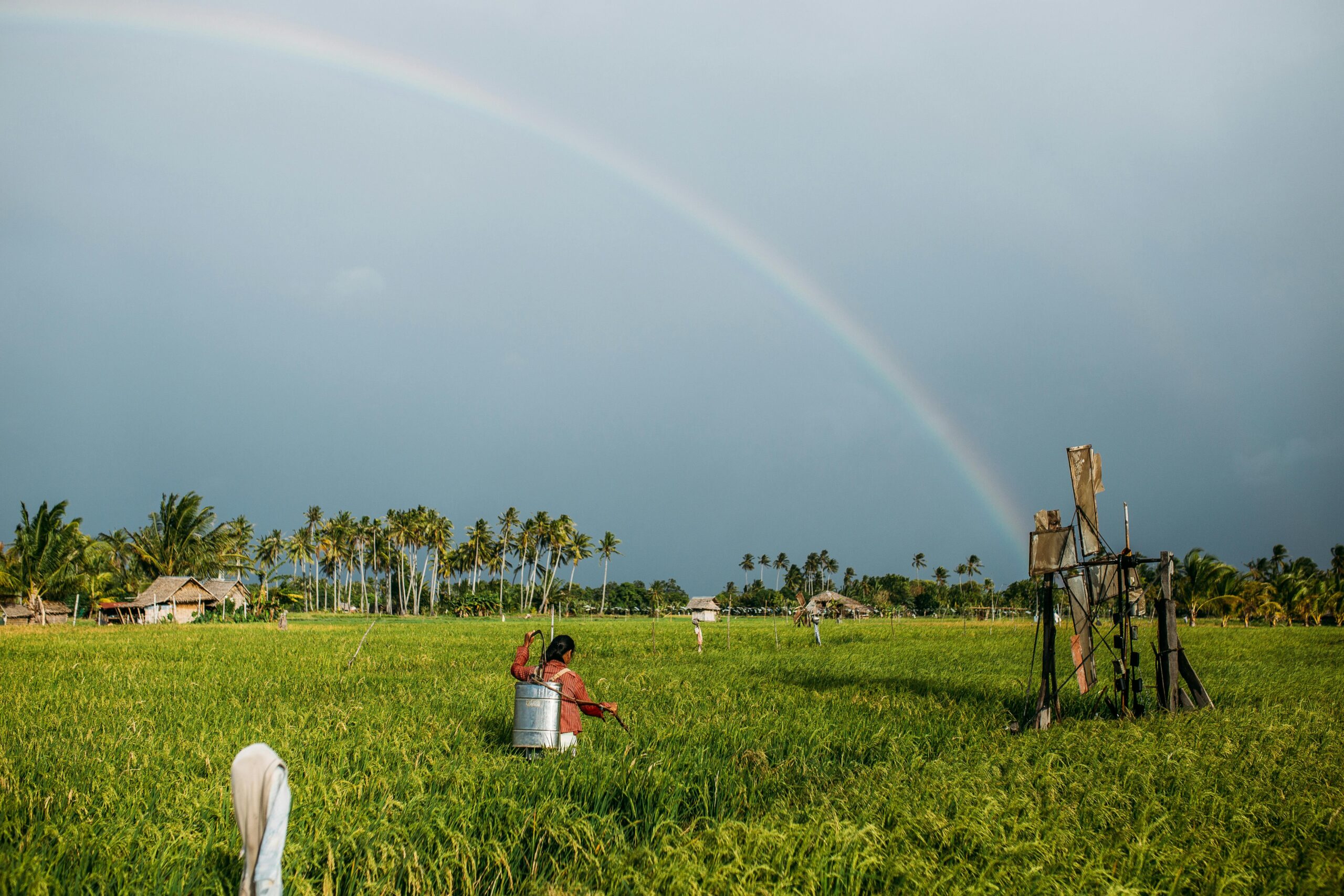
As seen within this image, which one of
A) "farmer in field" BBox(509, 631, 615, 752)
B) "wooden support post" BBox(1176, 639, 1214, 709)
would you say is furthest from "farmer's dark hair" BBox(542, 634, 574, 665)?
"wooden support post" BBox(1176, 639, 1214, 709)

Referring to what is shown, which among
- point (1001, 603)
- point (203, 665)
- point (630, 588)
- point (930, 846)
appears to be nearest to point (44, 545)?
point (203, 665)

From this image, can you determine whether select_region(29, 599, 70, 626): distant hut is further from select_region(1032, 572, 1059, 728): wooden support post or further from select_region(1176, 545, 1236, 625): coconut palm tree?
select_region(1176, 545, 1236, 625): coconut palm tree

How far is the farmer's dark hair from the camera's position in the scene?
267 inches

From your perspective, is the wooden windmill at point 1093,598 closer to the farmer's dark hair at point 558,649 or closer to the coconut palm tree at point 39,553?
the farmer's dark hair at point 558,649

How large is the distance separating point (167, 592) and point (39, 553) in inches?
380

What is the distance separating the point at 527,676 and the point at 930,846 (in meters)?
Answer: 3.46

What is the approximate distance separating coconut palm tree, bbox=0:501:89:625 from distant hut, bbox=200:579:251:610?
11459 millimetres

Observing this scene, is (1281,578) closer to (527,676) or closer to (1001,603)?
(1001,603)

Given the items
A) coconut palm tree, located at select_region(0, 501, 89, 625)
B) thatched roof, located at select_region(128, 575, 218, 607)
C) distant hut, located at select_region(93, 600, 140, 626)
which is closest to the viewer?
coconut palm tree, located at select_region(0, 501, 89, 625)

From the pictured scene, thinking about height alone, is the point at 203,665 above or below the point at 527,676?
below

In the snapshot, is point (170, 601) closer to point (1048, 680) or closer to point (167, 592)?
point (167, 592)

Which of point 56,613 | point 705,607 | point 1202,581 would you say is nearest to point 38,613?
point 56,613

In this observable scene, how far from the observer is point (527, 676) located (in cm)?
664

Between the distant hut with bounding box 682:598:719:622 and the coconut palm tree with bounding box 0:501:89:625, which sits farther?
the distant hut with bounding box 682:598:719:622
